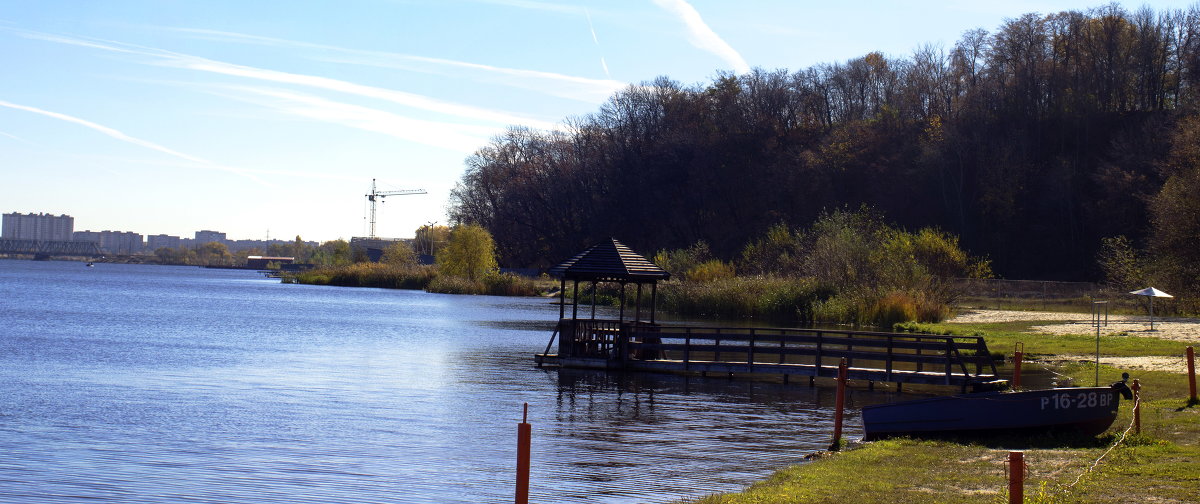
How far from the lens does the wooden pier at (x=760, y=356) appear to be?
29.6 meters

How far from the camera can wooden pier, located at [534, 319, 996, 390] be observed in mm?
29594

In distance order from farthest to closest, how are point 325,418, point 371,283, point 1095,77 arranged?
point 371,283 → point 1095,77 → point 325,418

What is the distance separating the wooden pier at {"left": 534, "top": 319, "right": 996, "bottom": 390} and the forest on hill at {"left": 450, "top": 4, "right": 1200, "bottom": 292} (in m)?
31.4

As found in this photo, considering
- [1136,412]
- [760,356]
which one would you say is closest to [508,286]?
A: [760,356]

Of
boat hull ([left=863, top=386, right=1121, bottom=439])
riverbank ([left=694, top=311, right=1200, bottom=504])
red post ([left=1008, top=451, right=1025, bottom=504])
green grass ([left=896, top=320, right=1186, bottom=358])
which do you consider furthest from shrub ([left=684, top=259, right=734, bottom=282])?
red post ([left=1008, top=451, right=1025, bottom=504])

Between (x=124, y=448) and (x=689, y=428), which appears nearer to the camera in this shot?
(x=124, y=448)

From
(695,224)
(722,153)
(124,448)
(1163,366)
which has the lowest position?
(124,448)

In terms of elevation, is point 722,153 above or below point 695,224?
above

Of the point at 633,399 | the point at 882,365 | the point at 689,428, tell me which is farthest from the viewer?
the point at 882,365

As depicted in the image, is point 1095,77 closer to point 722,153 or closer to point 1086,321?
point 722,153

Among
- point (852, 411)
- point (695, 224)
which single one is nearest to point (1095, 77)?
point (695, 224)

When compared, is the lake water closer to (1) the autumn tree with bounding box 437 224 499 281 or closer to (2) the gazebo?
(2) the gazebo

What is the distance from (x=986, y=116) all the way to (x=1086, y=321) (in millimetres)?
49176

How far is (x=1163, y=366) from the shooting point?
29.3m
